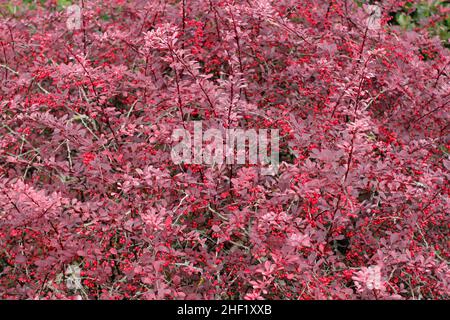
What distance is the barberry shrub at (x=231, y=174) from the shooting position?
2174 mm

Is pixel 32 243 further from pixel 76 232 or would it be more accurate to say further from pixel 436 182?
pixel 436 182

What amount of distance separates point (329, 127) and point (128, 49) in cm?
137
